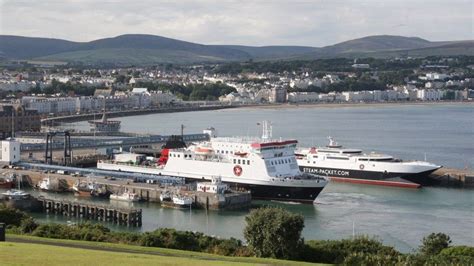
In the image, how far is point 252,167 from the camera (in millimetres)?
17984

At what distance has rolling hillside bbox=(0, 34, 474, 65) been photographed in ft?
431

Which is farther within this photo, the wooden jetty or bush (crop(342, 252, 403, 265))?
the wooden jetty

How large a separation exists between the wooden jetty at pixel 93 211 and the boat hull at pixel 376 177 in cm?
809

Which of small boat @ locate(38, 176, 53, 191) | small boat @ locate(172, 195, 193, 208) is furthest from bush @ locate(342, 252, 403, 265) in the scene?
small boat @ locate(38, 176, 53, 191)

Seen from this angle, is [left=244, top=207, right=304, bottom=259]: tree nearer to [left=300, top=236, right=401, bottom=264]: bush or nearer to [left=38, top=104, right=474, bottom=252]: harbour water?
[left=300, top=236, right=401, bottom=264]: bush

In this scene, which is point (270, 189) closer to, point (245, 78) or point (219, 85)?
point (219, 85)

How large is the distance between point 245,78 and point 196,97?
1847cm

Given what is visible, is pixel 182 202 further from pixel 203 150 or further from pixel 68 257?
pixel 68 257

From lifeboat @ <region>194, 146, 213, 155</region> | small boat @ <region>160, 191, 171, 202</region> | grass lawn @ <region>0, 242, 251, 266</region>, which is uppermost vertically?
grass lawn @ <region>0, 242, 251, 266</region>

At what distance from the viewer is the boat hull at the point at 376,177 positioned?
2070 centimetres

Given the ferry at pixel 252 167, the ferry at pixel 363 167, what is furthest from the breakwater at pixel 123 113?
the ferry at pixel 252 167

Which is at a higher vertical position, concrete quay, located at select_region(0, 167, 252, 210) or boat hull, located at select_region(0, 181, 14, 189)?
concrete quay, located at select_region(0, 167, 252, 210)

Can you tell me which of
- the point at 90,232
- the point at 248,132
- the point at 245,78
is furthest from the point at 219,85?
the point at 90,232

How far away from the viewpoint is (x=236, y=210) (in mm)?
16078
